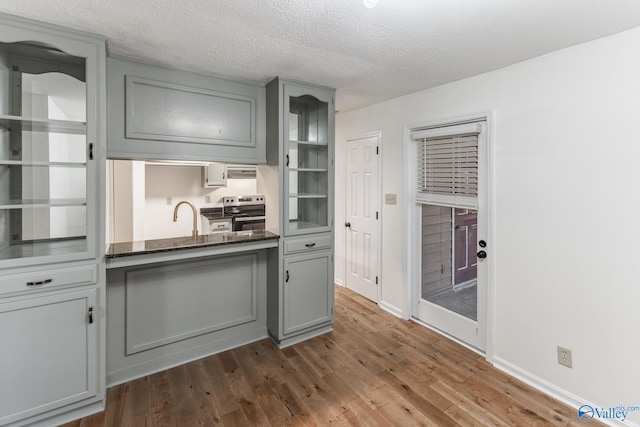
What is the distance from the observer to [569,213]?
7.15 ft

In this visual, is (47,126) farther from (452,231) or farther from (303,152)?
(452,231)

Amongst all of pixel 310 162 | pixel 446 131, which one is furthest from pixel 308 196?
pixel 446 131

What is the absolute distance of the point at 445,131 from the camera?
2961mm

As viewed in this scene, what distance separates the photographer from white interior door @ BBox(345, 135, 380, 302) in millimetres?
3846

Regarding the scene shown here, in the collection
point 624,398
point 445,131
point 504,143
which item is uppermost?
point 445,131

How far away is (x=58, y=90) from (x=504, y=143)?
3.24m

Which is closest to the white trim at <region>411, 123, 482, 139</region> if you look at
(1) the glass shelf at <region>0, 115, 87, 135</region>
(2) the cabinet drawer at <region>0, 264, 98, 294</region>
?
(1) the glass shelf at <region>0, 115, 87, 135</region>

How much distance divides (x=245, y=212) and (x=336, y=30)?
396cm

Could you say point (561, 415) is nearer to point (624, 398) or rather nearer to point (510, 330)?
point (624, 398)

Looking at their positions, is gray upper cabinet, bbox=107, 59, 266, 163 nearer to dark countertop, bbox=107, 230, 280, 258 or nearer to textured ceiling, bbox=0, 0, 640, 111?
textured ceiling, bbox=0, 0, 640, 111

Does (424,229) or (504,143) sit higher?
(504,143)

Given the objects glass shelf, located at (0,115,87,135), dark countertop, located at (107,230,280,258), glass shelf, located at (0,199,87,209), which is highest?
glass shelf, located at (0,115,87,135)

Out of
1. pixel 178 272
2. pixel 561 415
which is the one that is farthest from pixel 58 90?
pixel 561 415

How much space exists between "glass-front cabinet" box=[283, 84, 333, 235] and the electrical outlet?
2.05 m
